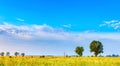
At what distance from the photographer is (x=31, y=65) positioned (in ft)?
72.4

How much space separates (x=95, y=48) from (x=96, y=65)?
103071 millimetres

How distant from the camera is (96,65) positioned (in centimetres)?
2423

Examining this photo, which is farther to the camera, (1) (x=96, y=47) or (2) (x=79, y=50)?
(2) (x=79, y=50)

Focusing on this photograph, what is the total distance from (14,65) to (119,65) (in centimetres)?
1009

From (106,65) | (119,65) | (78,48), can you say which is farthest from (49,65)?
(78,48)

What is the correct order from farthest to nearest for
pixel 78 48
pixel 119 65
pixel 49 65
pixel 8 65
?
pixel 78 48 → pixel 119 65 → pixel 49 65 → pixel 8 65

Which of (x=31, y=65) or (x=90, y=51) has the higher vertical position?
(x=90, y=51)

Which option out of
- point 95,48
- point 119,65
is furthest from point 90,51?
point 119,65

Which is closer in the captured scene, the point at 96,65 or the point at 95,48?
the point at 96,65

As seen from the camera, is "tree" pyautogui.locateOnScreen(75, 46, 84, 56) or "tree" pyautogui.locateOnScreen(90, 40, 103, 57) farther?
"tree" pyautogui.locateOnScreen(75, 46, 84, 56)

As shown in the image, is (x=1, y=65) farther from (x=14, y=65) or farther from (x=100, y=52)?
(x=100, y=52)

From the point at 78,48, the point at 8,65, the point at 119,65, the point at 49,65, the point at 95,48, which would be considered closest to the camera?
the point at 8,65

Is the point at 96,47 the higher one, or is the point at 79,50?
the point at 96,47

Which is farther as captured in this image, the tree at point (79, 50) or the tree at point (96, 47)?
the tree at point (79, 50)
